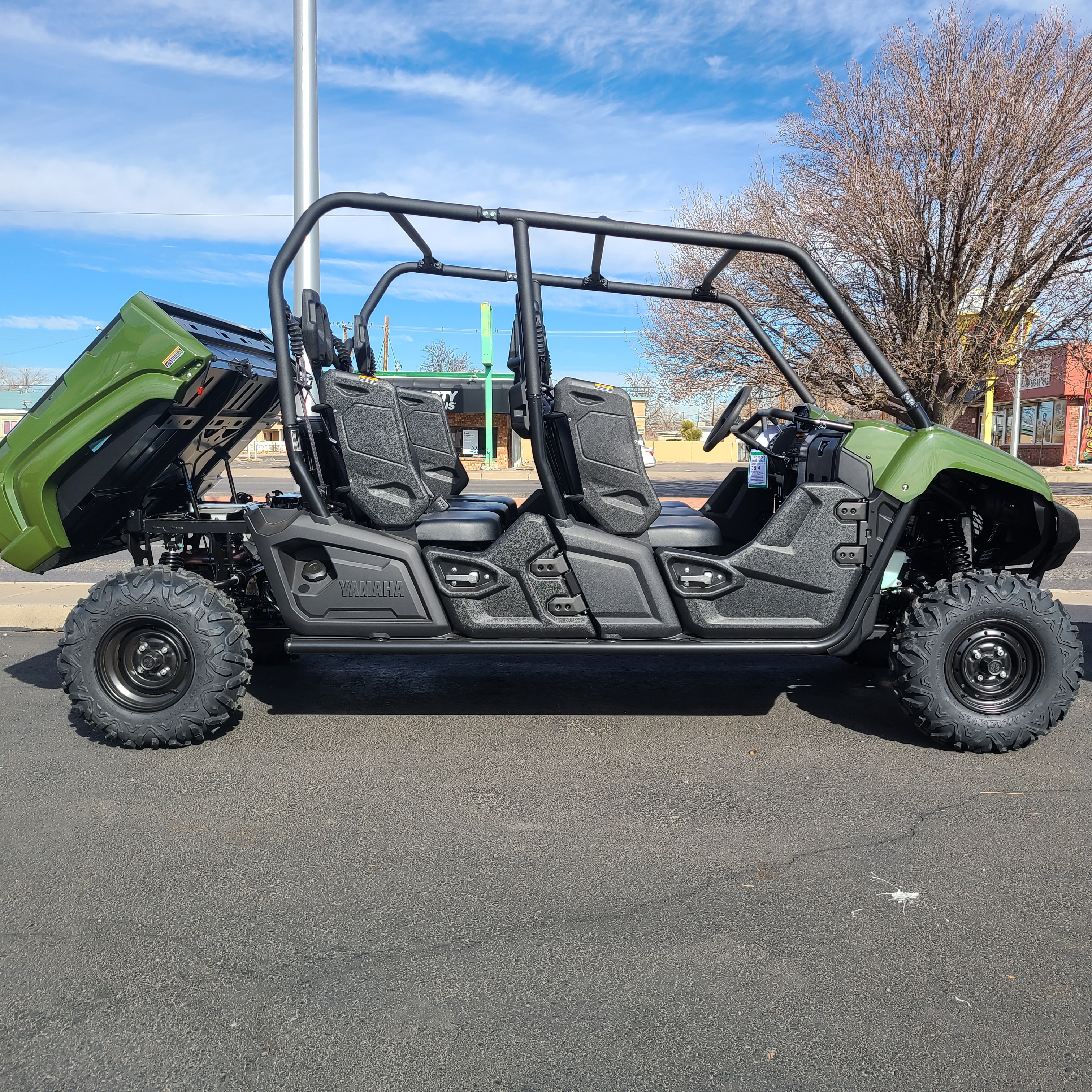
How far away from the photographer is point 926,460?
3977mm

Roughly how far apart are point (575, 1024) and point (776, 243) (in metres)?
3.02

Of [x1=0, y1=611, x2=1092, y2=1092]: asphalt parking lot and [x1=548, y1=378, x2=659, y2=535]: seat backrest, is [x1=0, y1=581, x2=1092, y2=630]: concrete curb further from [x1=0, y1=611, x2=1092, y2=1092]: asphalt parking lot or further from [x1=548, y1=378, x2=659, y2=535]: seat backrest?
[x1=548, y1=378, x2=659, y2=535]: seat backrest

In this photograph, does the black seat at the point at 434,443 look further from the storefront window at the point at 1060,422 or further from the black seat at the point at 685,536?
the storefront window at the point at 1060,422

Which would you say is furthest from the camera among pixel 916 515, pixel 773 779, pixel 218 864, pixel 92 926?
pixel 916 515

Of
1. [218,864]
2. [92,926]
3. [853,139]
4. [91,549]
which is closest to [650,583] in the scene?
[218,864]

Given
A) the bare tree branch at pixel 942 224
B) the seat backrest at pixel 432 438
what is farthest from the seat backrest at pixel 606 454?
the bare tree branch at pixel 942 224

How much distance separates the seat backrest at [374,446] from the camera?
4129 mm

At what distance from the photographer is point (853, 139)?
17.2 m

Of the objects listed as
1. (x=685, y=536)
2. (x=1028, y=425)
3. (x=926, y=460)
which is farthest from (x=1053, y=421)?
(x=685, y=536)

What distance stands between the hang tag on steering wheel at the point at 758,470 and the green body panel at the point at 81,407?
8.38 ft

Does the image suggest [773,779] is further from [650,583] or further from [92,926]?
[92,926]

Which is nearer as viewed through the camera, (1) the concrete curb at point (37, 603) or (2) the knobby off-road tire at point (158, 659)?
(2) the knobby off-road tire at point (158, 659)

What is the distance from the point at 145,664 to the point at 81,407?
115 cm

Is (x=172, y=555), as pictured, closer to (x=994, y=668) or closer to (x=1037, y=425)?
(x=994, y=668)
